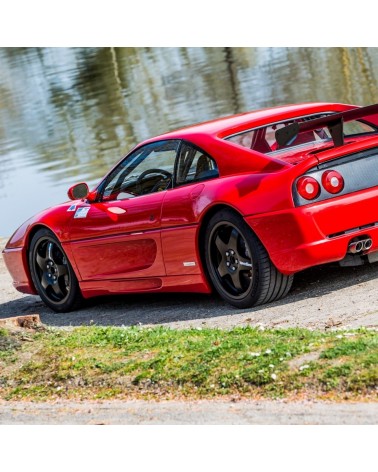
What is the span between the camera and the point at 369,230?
8.14 metres

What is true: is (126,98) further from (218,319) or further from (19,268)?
(218,319)

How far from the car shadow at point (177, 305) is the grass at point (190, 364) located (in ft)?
2.88

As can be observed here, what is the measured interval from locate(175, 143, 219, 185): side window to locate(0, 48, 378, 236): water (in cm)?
881

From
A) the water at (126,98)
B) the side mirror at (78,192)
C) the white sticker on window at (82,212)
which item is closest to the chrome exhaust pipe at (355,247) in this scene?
the white sticker on window at (82,212)

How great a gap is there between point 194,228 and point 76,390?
2.09 m

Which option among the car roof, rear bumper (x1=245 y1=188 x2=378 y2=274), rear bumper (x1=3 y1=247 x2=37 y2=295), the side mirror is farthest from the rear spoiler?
rear bumper (x1=3 y1=247 x2=37 y2=295)

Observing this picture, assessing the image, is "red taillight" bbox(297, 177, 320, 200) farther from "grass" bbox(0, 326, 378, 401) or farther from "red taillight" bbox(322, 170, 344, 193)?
"grass" bbox(0, 326, 378, 401)

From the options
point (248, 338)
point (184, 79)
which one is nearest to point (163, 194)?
point (248, 338)

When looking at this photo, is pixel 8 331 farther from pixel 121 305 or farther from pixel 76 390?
pixel 121 305

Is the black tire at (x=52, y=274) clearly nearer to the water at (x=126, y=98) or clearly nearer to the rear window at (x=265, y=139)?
the rear window at (x=265, y=139)

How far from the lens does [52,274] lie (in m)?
10.4

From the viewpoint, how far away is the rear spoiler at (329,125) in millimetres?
7840

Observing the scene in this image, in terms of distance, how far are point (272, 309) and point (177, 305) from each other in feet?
4.59

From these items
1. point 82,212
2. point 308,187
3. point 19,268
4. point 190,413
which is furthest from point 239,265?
point 19,268
